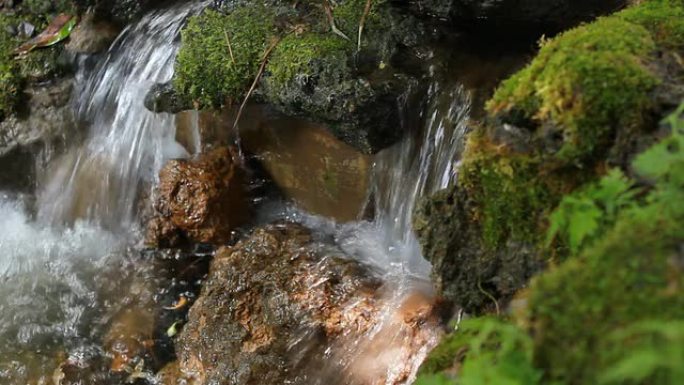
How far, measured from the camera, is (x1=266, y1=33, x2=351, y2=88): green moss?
454cm

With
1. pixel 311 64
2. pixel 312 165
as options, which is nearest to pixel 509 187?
pixel 311 64

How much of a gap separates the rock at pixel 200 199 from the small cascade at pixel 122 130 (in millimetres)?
418

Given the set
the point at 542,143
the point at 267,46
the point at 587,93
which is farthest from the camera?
the point at 267,46

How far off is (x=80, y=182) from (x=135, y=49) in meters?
1.42

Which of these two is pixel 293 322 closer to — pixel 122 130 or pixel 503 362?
pixel 122 130

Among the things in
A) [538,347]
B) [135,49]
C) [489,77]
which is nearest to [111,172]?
[135,49]

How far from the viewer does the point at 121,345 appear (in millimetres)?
5105

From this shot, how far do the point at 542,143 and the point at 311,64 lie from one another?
231 centimetres

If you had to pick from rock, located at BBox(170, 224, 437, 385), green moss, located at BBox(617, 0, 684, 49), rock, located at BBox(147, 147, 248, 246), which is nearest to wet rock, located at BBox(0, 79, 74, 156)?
rock, located at BBox(147, 147, 248, 246)

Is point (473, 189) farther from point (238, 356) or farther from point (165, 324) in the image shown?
point (165, 324)

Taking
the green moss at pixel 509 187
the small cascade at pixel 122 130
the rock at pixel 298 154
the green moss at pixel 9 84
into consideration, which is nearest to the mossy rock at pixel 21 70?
the green moss at pixel 9 84

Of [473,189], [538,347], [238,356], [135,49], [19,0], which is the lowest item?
[238,356]

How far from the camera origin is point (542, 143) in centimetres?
257

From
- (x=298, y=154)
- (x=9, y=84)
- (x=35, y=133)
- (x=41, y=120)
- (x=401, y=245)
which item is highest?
(x=9, y=84)
